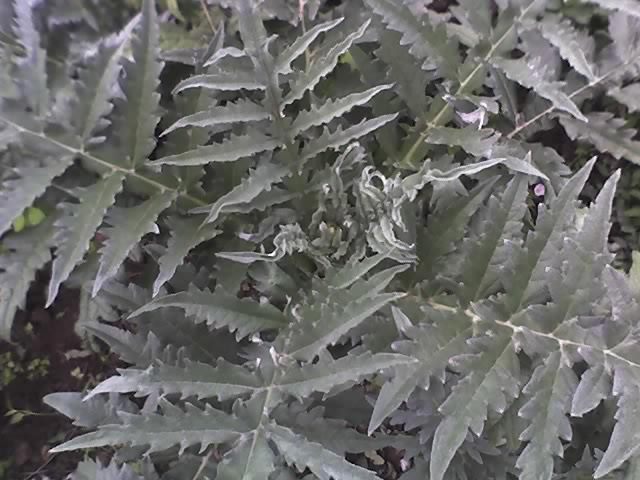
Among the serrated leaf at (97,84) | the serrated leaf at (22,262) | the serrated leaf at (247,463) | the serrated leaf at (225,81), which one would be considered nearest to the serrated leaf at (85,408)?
the serrated leaf at (22,262)

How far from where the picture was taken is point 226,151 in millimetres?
1070

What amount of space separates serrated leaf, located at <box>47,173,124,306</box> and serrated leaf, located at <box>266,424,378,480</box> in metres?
0.35

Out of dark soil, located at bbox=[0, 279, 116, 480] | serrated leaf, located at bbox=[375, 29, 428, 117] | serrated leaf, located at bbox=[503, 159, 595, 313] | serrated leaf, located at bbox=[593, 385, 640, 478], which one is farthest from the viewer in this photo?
dark soil, located at bbox=[0, 279, 116, 480]

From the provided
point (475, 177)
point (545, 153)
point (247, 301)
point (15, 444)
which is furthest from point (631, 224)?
point (15, 444)

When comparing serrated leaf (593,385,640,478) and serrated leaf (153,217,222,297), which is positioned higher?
serrated leaf (153,217,222,297)

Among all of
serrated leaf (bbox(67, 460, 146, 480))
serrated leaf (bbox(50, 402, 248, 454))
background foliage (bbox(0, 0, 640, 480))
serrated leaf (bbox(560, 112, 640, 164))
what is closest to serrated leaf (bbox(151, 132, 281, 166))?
background foliage (bbox(0, 0, 640, 480))

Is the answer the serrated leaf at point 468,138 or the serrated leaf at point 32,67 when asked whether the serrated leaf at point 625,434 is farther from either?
the serrated leaf at point 32,67

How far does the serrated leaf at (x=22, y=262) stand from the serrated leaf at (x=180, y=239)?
6.9 inches

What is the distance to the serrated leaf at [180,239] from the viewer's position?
1080 millimetres

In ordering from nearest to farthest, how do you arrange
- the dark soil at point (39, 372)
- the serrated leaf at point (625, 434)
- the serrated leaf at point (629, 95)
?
1. the serrated leaf at point (625, 434)
2. the serrated leaf at point (629, 95)
3. the dark soil at point (39, 372)

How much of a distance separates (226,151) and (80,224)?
23cm

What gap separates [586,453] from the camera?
1108 mm

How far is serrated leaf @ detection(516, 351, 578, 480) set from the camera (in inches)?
34.9

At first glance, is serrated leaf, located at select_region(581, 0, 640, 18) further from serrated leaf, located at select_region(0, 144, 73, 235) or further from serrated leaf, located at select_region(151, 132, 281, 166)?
serrated leaf, located at select_region(0, 144, 73, 235)
